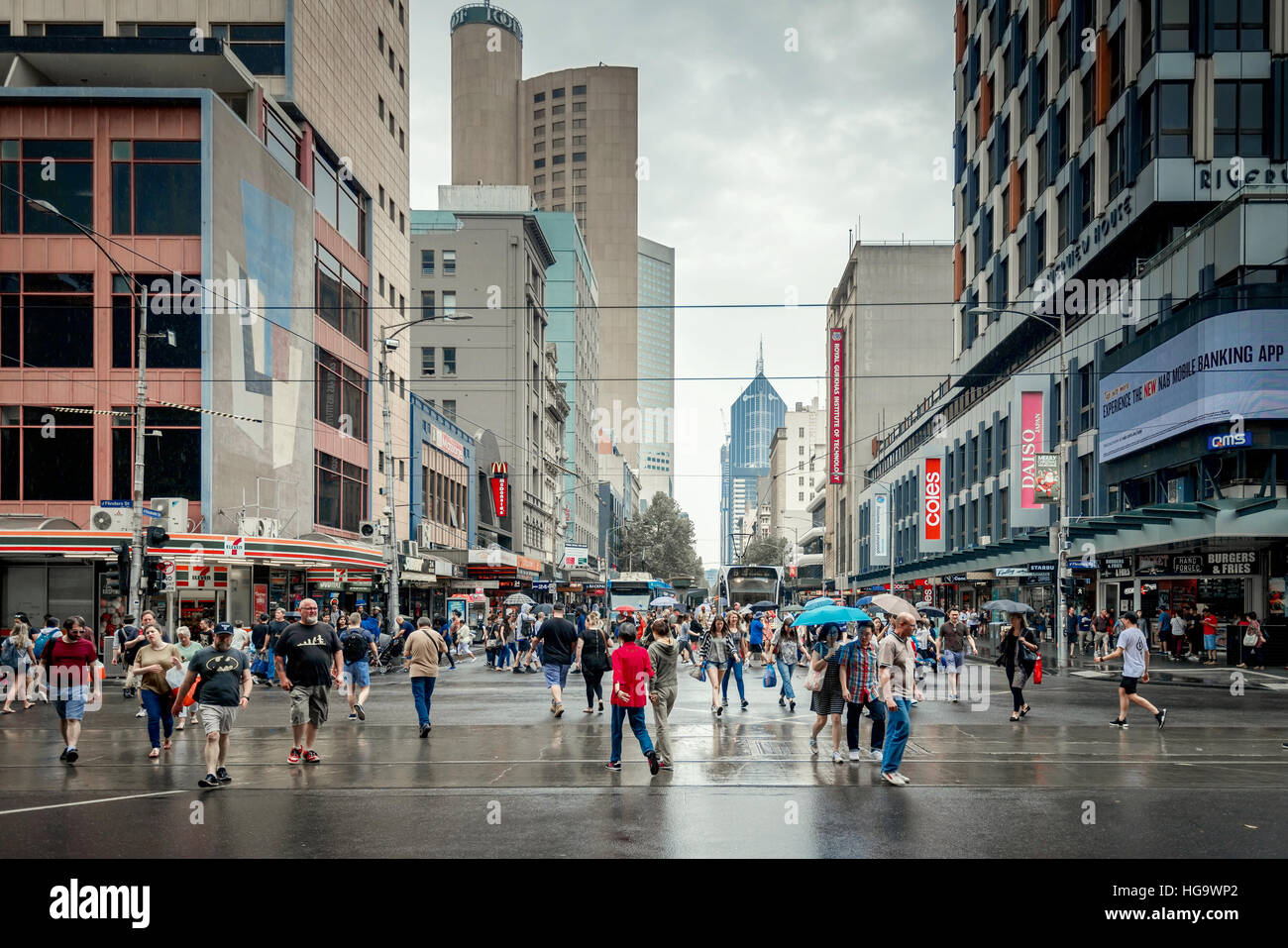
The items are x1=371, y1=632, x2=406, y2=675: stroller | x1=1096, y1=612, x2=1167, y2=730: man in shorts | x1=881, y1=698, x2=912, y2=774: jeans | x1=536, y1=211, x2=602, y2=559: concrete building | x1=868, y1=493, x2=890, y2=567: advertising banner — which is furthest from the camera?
x1=536, y1=211, x2=602, y2=559: concrete building

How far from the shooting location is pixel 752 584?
58562 millimetres

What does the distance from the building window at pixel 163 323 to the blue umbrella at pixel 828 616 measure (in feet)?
78.5

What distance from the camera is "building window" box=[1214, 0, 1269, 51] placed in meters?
35.9

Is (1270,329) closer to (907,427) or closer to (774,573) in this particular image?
(774,573)

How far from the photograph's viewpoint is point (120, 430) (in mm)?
32156

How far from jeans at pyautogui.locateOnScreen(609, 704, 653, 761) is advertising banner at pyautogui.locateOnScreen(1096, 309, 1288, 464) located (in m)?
23.5

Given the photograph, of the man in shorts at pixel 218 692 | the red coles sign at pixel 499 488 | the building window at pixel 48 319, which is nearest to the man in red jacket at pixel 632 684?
the man in shorts at pixel 218 692

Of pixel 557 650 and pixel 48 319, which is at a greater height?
pixel 48 319

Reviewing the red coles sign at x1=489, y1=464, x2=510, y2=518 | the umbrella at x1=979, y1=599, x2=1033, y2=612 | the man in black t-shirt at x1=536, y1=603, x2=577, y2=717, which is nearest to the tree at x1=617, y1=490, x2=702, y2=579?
the red coles sign at x1=489, y1=464, x2=510, y2=518

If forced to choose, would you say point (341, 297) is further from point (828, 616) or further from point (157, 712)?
point (828, 616)

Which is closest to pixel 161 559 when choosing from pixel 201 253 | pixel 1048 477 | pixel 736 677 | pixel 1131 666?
pixel 201 253

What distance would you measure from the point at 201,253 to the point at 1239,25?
3401 cm

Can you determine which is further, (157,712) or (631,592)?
(631,592)

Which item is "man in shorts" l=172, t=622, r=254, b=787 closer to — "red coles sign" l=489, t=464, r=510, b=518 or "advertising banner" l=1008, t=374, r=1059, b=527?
"advertising banner" l=1008, t=374, r=1059, b=527
